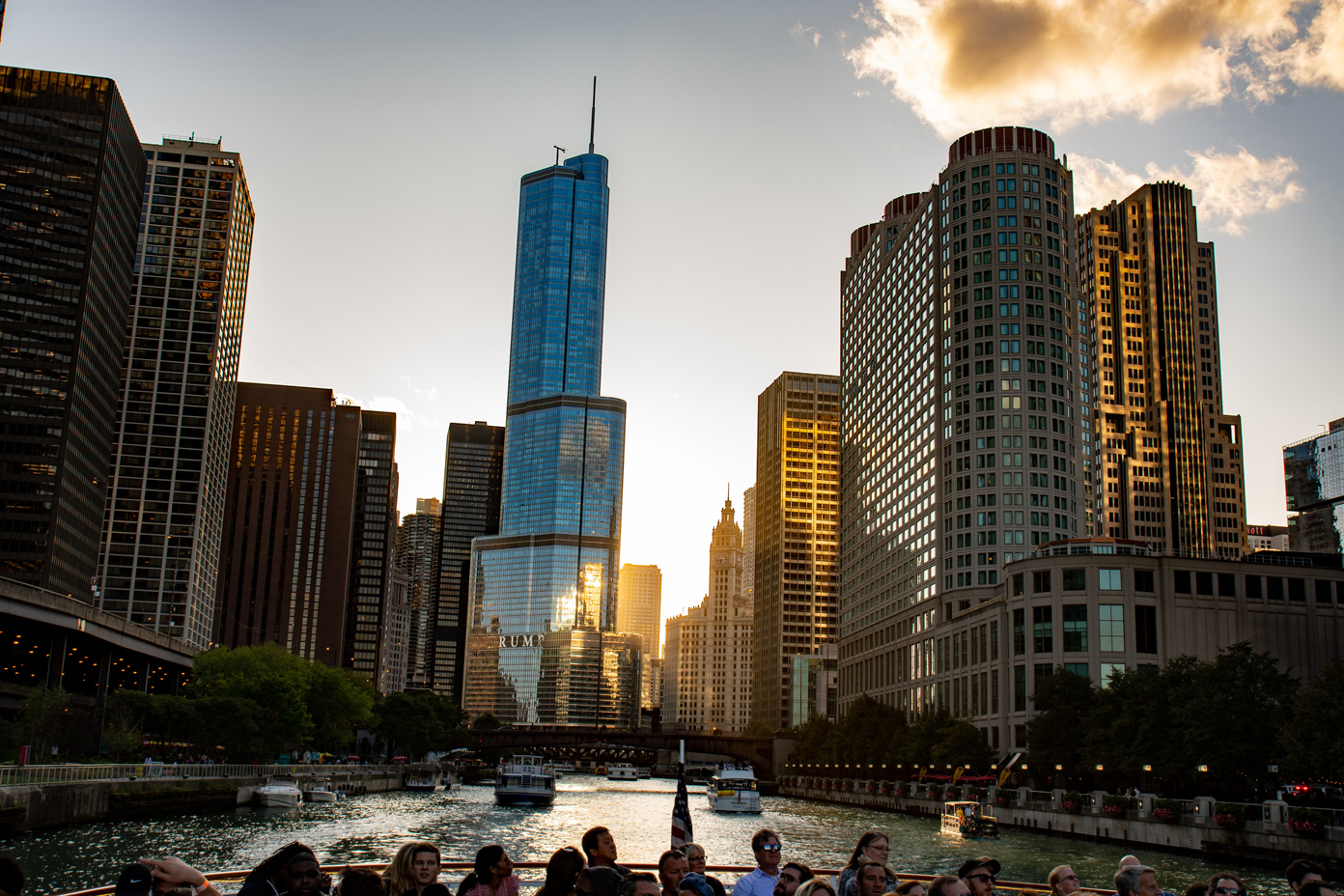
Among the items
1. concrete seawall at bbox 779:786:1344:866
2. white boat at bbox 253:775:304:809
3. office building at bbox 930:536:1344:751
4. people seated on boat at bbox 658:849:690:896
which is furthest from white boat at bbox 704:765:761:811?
people seated on boat at bbox 658:849:690:896

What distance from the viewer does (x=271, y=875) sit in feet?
46.0

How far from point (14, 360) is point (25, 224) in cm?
2321

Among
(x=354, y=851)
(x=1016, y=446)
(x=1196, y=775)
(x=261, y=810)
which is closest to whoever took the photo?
(x=354, y=851)

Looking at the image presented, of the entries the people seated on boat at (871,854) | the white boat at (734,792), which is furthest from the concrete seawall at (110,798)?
the people seated on boat at (871,854)

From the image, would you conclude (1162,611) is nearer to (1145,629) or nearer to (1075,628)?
(1145,629)

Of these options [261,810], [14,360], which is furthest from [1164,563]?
[14,360]

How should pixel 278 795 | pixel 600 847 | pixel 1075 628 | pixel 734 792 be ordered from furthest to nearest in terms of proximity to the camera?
pixel 734 792, pixel 1075 628, pixel 278 795, pixel 600 847

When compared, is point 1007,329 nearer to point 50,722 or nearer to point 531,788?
point 531,788

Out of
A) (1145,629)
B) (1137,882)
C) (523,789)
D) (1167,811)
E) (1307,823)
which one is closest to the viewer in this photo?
(1137,882)

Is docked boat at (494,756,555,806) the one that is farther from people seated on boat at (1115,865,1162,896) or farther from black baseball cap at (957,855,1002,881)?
black baseball cap at (957,855,1002,881)

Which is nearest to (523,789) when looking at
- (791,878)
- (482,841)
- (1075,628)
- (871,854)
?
(482,841)

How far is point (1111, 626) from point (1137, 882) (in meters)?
117

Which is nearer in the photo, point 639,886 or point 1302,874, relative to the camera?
point 639,886

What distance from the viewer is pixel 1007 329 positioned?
17775 centimetres
